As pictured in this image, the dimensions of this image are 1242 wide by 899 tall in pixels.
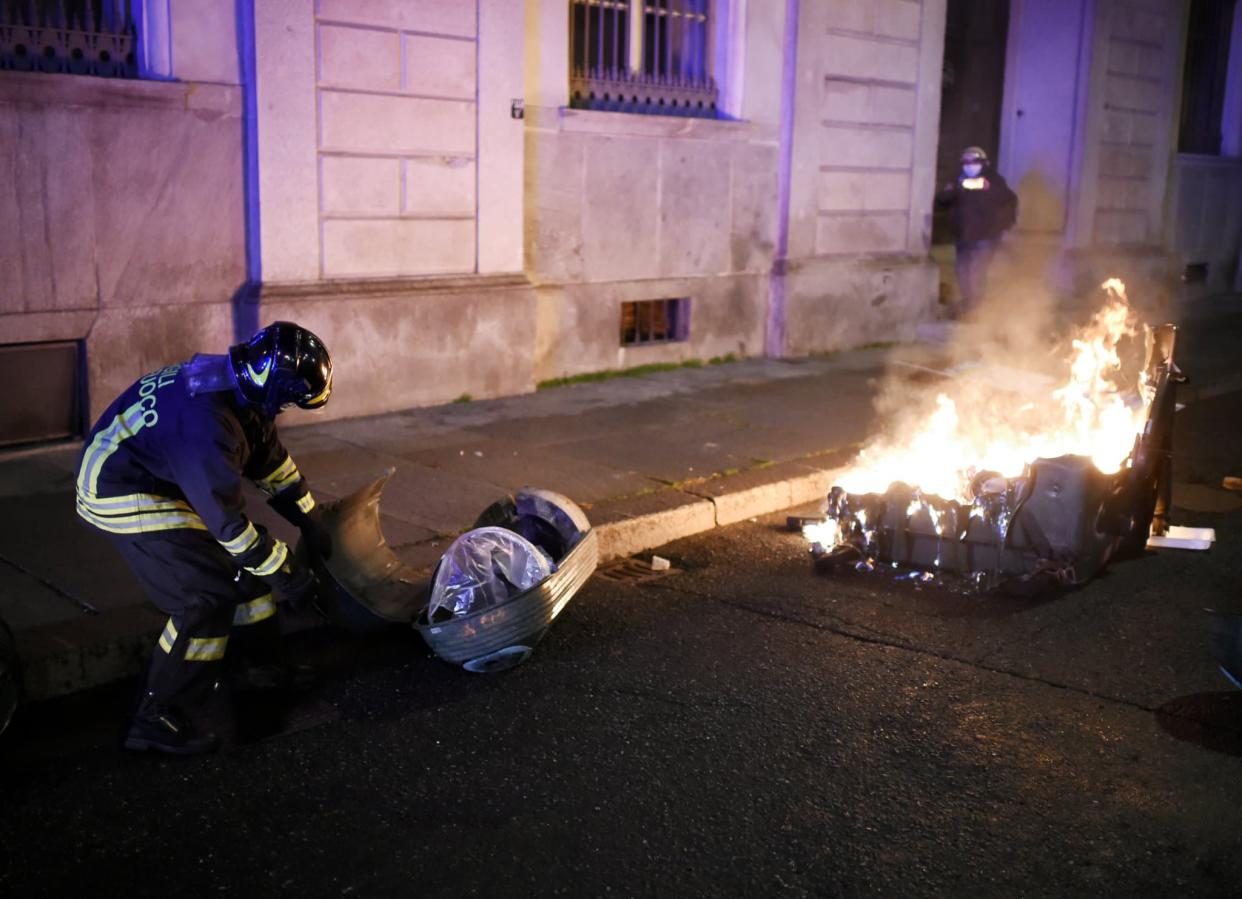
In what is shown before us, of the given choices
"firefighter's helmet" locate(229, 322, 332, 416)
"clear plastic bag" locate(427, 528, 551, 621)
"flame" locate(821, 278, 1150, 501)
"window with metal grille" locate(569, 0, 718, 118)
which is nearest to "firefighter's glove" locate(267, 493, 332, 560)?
"clear plastic bag" locate(427, 528, 551, 621)

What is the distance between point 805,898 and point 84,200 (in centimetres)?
625

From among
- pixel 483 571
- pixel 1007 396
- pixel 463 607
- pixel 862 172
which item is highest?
pixel 862 172

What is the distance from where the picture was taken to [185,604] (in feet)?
14.1

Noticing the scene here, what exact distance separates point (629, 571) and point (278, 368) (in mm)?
2692

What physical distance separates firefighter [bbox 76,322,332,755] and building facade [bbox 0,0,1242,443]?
3871mm

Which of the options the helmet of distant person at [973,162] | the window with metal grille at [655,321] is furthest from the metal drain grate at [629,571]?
the helmet of distant person at [973,162]

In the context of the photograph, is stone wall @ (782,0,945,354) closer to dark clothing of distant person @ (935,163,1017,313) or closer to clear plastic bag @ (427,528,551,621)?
dark clothing of distant person @ (935,163,1017,313)

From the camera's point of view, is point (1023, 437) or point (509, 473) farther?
point (509, 473)

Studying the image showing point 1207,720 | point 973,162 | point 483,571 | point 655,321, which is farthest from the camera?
point 973,162

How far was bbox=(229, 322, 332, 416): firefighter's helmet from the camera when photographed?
4.15 meters

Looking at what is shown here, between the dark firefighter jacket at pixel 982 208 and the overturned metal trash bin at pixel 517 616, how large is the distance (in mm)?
9045

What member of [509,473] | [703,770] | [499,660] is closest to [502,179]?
[509,473]

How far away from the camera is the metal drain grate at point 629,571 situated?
248 inches

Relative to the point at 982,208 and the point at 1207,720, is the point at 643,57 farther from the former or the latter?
the point at 1207,720
